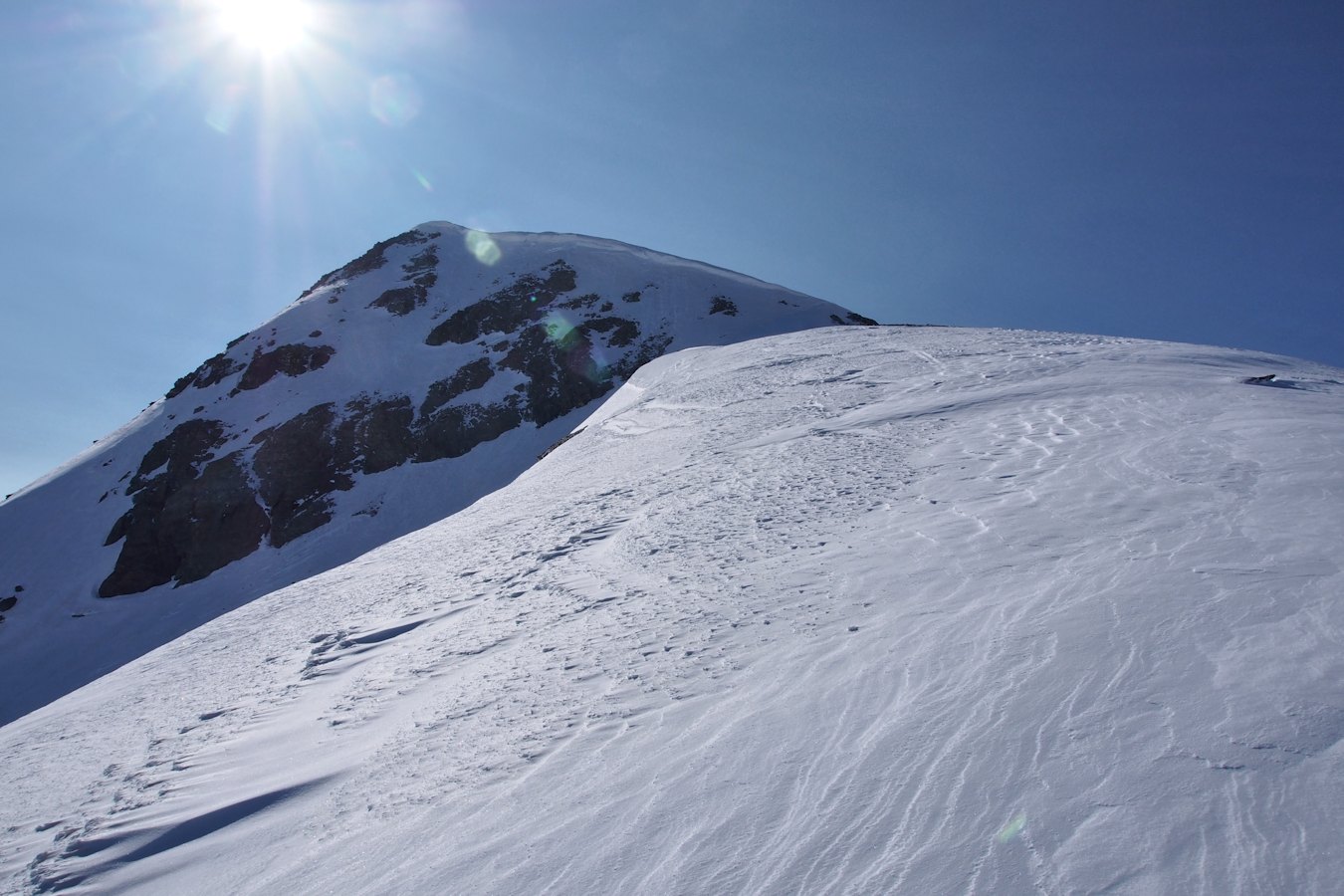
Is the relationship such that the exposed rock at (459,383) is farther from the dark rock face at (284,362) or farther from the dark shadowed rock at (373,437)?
the dark rock face at (284,362)

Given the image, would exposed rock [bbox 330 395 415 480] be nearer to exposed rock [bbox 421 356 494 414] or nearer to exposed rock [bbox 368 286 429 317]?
exposed rock [bbox 421 356 494 414]

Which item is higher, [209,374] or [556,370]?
[209,374]

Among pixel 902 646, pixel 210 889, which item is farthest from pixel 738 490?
pixel 210 889

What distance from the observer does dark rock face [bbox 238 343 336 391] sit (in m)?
40.7

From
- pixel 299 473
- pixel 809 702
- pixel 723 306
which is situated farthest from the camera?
pixel 723 306

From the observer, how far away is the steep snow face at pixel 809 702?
2.75 meters

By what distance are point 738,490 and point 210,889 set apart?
6.70 metres

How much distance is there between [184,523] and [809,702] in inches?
1425

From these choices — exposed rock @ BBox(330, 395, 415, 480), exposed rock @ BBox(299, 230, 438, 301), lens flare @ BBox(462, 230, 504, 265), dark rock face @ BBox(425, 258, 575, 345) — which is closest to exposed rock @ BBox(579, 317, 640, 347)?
dark rock face @ BBox(425, 258, 575, 345)

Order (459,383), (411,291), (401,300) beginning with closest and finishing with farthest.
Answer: (459,383)
(401,300)
(411,291)

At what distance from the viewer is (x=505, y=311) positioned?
44281mm

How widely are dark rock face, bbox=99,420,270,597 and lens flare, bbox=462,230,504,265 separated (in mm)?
22638

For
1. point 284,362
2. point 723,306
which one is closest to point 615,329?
point 723,306

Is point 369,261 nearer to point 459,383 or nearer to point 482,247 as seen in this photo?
point 482,247
